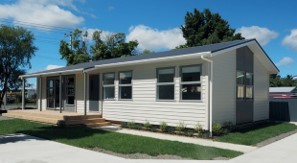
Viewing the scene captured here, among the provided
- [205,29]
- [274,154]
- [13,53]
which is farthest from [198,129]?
[205,29]

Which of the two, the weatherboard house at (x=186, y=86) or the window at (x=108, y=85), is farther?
the window at (x=108, y=85)

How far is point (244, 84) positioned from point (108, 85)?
6.57 metres

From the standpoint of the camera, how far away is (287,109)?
744 inches

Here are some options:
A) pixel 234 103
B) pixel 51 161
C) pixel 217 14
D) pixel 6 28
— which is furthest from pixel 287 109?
pixel 6 28

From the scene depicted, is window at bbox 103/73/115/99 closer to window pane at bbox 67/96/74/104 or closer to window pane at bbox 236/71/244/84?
window pane at bbox 67/96/74/104

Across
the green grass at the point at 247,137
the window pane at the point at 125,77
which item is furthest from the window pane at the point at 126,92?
the green grass at the point at 247,137

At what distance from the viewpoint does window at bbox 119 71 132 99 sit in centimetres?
1491

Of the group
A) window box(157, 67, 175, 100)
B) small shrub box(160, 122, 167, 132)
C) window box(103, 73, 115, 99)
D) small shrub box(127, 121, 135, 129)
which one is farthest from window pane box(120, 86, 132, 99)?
small shrub box(160, 122, 167, 132)

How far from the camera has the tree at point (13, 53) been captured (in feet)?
102

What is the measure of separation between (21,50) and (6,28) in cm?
250

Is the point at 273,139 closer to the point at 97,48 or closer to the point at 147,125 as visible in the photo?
the point at 147,125

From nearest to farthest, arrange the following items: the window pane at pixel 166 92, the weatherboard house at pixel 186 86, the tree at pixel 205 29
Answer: the weatherboard house at pixel 186 86
the window pane at pixel 166 92
the tree at pixel 205 29

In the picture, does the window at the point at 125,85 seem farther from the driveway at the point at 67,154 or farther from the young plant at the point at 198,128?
the driveway at the point at 67,154

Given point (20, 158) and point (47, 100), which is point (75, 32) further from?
point (20, 158)
